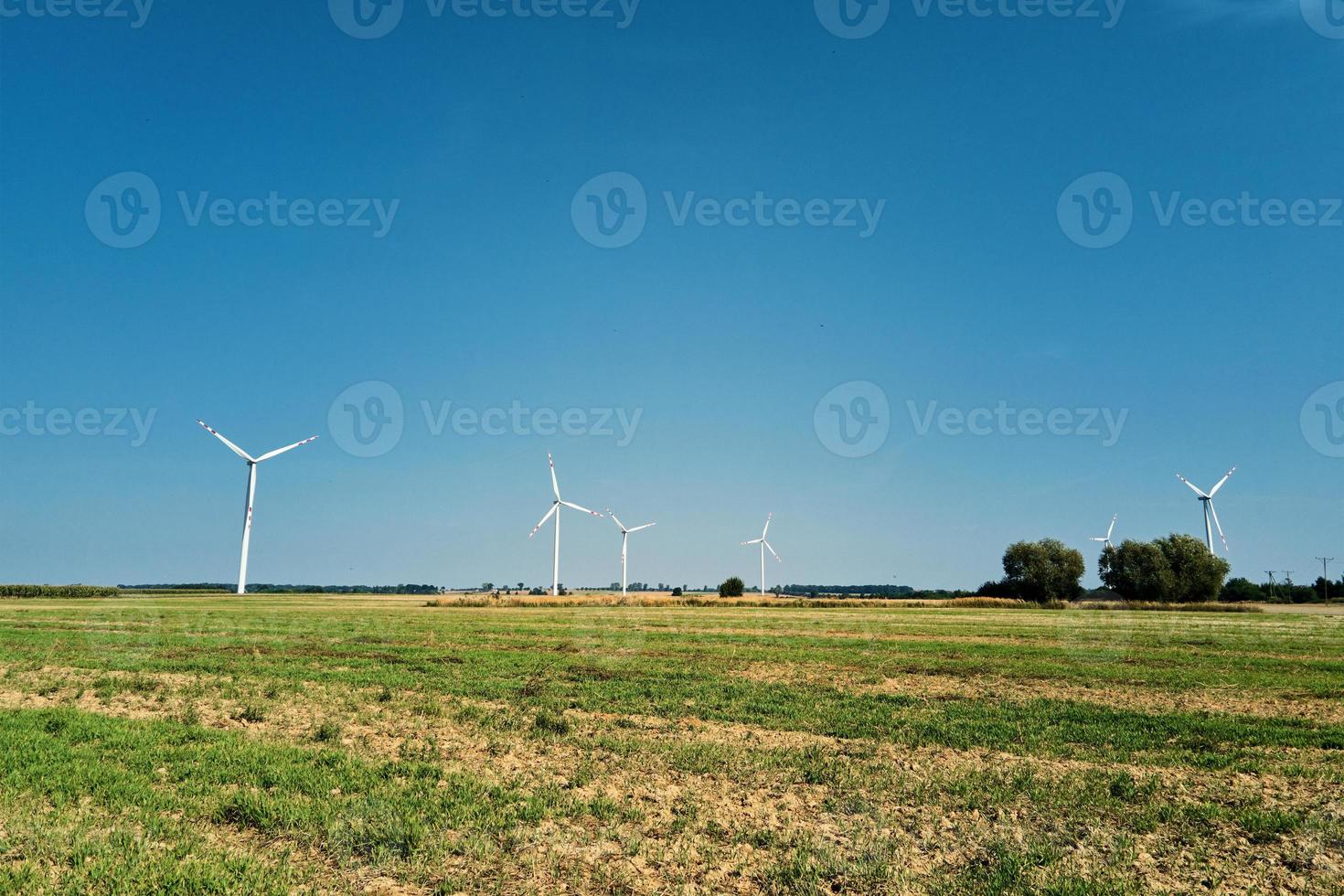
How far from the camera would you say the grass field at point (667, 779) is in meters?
7.81

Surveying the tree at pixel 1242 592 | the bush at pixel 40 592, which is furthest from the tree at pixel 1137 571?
the bush at pixel 40 592

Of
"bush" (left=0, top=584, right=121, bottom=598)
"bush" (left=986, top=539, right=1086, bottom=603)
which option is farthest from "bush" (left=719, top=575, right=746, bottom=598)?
"bush" (left=0, top=584, right=121, bottom=598)

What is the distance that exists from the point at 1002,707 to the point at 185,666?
72.6 ft

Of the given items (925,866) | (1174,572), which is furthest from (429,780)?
(1174,572)

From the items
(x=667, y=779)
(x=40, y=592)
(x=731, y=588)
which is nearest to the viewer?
(x=667, y=779)

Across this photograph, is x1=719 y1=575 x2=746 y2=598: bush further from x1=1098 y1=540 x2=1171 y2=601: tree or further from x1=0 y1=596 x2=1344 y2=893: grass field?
x1=0 y1=596 x2=1344 y2=893: grass field

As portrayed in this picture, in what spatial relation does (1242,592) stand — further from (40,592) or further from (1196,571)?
(40,592)

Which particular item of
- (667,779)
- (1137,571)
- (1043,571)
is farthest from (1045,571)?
(667,779)

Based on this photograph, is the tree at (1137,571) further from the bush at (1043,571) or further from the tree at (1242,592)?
the tree at (1242,592)

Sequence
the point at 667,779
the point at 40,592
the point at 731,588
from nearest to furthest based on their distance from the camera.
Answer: the point at 667,779 < the point at 40,592 < the point at 731,588

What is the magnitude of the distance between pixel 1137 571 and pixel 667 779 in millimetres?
126976

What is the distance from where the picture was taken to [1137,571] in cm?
11544

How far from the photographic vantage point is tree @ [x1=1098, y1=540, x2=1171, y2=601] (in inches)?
4414

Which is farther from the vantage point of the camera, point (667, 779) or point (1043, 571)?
point (1043, 571)
